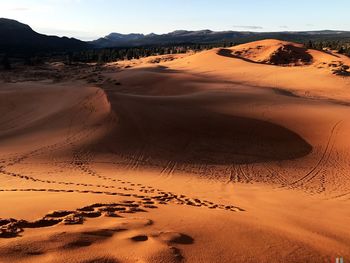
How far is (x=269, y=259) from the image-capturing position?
14.1 feet

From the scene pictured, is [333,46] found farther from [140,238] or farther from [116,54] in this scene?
[140,238]

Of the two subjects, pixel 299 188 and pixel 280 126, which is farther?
pixel 280 126

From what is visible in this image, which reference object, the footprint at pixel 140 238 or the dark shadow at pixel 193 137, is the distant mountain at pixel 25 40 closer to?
the dark shadow at pixel 193 137

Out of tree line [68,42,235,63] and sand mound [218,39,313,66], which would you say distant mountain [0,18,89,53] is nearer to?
tree line [68,42,235,63]

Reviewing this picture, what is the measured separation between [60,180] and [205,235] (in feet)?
19.8

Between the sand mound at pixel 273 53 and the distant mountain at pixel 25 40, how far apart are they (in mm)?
53620

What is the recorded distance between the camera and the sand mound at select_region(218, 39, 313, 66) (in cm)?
4141

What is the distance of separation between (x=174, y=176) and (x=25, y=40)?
328 ft

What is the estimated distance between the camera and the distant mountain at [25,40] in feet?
296

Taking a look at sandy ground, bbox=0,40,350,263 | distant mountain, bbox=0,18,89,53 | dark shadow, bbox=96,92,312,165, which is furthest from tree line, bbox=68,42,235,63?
dark shadow, bbox=96,92,312,165

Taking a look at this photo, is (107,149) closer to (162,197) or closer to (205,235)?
(162,197)

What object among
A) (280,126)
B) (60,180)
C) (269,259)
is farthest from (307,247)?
(280,126)

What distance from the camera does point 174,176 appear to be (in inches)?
436

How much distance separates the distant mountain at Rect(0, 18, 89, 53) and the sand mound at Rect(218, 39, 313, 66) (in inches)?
2111
